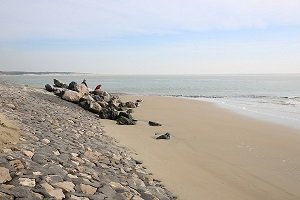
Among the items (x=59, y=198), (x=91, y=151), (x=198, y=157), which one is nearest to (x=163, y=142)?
(x=198, y=157)

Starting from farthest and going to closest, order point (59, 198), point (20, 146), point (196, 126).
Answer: point (196, 126)
point (20, 146)
point (59, 198)

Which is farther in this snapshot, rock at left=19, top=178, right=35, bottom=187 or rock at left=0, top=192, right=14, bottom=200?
rock at left=19, top=178, right=35, bottom=187

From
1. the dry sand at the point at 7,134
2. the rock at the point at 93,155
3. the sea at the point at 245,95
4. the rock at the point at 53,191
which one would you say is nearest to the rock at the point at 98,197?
the rock at the point at 53,191

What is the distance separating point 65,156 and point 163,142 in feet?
17.0

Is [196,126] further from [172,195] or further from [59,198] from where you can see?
[59,198]

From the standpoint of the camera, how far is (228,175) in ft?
26.9

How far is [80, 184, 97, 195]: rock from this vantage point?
205 inches

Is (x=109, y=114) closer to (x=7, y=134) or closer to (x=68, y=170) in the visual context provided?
(x=7, y=134)

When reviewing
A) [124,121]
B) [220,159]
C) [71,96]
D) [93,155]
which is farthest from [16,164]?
[71,96]

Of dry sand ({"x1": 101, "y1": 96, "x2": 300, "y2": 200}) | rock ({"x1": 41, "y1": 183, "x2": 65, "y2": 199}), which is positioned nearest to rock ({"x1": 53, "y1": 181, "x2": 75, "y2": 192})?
rock ({"x1": 41, "y1": 183, "x2": 65, "y2": 199})

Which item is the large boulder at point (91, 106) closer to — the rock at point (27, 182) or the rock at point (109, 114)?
the rock at point (109, 114)

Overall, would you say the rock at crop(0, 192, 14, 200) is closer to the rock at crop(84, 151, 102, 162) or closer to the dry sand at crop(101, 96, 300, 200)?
the rock at crop(84, 151, 102, 162)

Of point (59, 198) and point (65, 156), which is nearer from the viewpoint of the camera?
point (59, 198)

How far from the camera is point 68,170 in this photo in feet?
19.5
